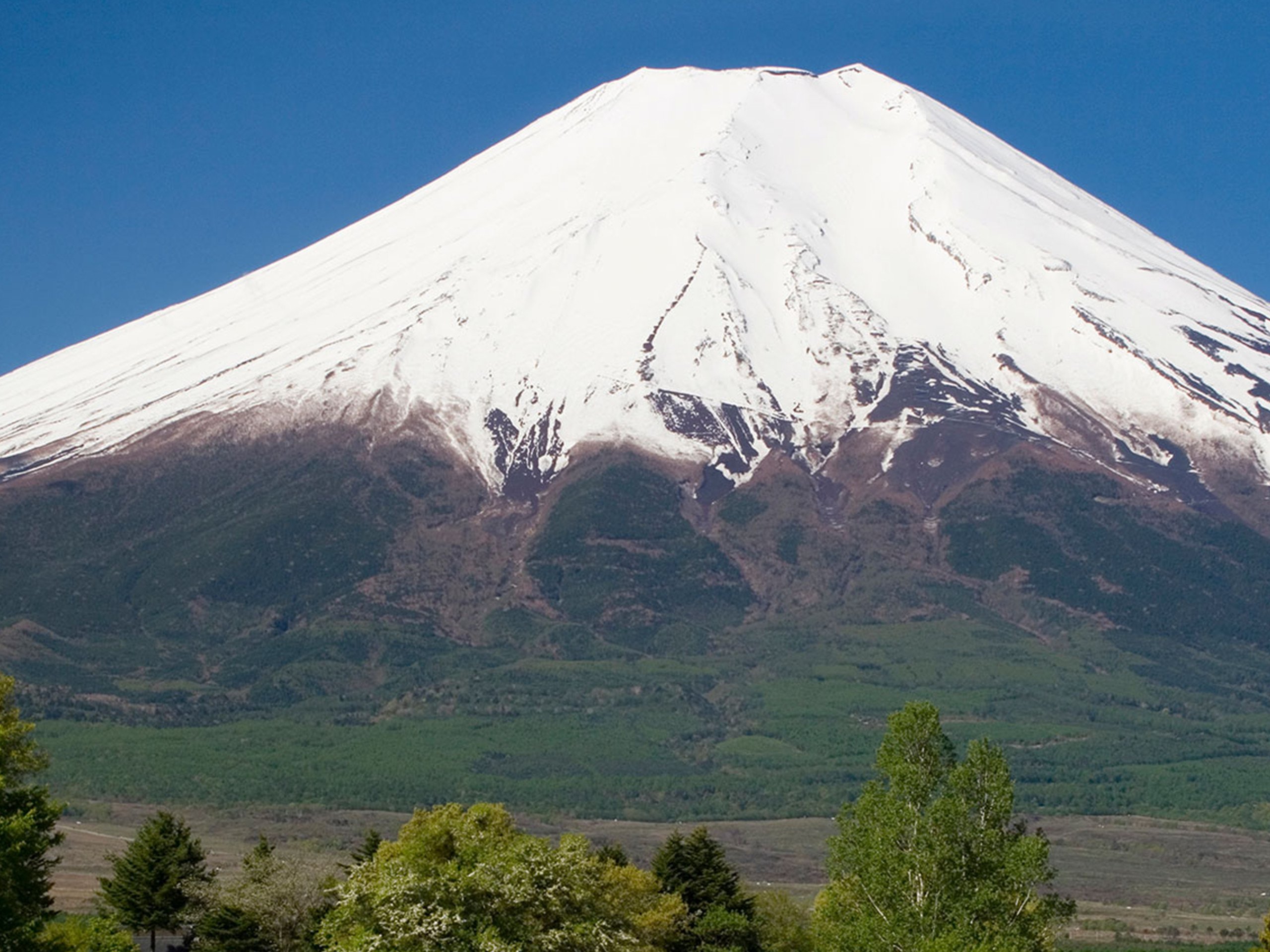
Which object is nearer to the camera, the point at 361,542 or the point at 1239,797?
the point at 1239,797

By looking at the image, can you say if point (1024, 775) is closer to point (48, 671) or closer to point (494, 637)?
point (494, 637)

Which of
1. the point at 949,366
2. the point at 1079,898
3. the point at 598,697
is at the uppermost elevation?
the point at 949,366

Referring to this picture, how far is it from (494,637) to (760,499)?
Result: 3208 cm

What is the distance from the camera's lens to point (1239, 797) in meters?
122

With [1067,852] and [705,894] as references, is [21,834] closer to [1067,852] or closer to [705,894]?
[705,894]

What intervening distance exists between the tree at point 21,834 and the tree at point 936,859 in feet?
43.6

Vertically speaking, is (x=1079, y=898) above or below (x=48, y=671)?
below

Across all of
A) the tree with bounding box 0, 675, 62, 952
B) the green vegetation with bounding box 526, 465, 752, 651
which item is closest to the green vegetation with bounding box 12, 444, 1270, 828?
the green vegetation with bounding box 526, 465, 752, 651

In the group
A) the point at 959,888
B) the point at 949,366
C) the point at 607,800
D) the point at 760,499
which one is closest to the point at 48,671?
the point at 607,800

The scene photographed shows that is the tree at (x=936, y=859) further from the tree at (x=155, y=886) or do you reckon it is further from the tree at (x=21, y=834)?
the tree at (x=155, y=886)

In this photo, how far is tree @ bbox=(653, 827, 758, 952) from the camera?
45.6m

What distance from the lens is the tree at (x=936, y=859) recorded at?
31562 millimetres

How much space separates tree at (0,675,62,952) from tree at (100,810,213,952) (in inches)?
280

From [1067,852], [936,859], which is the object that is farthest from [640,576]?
[936,859]
